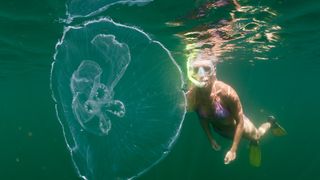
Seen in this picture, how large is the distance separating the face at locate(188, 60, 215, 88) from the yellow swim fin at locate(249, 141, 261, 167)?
3036 mm

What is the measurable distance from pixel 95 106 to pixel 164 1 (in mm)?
6036

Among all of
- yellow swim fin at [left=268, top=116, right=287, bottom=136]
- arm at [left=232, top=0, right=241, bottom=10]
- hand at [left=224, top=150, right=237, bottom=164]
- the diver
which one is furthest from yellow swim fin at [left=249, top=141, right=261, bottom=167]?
arm at [left=232, top=0, right=241, bottom=10]

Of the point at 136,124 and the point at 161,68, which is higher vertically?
the point at 161,68

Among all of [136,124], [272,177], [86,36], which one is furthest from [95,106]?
[272,177]

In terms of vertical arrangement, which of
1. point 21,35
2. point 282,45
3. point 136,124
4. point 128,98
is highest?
point 128,98

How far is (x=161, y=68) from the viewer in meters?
5.02

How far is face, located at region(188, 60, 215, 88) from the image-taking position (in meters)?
5.85

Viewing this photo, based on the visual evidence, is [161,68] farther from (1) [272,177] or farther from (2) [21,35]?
(1) [272,177]

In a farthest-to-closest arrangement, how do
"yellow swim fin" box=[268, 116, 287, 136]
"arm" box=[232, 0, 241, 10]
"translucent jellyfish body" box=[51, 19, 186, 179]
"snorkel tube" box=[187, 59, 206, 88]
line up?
"arm" box=[232, 0, 241, 10] → "yellow swim fin" box=[268, 116, 287, 136] → "snorkel tube" box=[187, 59, 206, 88] → "translucent jellyfish body" box=[51, 19, 186, 179]

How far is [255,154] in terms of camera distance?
8.54m

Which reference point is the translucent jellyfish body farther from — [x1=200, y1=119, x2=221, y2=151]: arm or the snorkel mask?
[x1=200, y1=119, x2=221, y2=151]: arm

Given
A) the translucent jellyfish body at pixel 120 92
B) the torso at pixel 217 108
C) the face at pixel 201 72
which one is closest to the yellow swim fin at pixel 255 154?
the torso at pixel 217 108

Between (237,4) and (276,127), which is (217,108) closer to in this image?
(276,127)

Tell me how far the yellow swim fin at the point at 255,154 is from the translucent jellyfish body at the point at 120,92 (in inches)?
155
